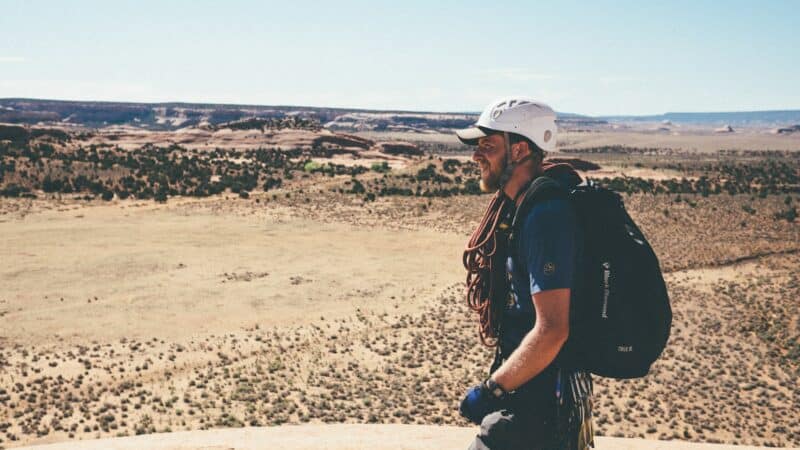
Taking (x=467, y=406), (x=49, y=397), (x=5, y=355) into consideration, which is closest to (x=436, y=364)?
(x=49, y=397)

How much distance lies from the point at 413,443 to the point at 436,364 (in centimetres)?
899

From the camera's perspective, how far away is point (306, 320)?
1922cm

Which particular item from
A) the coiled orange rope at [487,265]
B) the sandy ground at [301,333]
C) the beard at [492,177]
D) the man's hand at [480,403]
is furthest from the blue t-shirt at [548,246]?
the sandy ground at [301,333]

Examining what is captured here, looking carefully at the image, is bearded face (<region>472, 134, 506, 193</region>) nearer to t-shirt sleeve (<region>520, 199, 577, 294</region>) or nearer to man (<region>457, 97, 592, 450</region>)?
man (<region>457, 97, 592, 450</region>)

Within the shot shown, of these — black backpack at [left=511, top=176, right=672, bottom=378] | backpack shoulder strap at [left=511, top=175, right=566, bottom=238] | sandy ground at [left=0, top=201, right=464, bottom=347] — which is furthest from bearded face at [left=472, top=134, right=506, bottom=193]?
sandy ground at [left=0, top=201, right=464, bottom=347]

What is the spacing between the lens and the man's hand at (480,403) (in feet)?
10.6

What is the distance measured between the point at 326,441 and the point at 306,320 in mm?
12536

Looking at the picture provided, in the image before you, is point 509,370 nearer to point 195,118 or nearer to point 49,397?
point 49,397

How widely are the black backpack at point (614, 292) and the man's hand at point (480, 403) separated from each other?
53 centimetres

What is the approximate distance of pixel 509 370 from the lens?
312 cm

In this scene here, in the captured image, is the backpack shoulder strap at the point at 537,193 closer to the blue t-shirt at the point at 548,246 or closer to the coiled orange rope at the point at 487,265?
the blue t-shirt at the point at 548,246

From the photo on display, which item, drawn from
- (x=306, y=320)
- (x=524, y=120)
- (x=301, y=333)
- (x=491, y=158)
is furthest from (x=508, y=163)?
(x=306, y=320)

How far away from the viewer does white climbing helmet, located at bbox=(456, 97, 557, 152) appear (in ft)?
11.2

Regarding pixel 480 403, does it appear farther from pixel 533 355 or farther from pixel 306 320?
pixel 306 320
